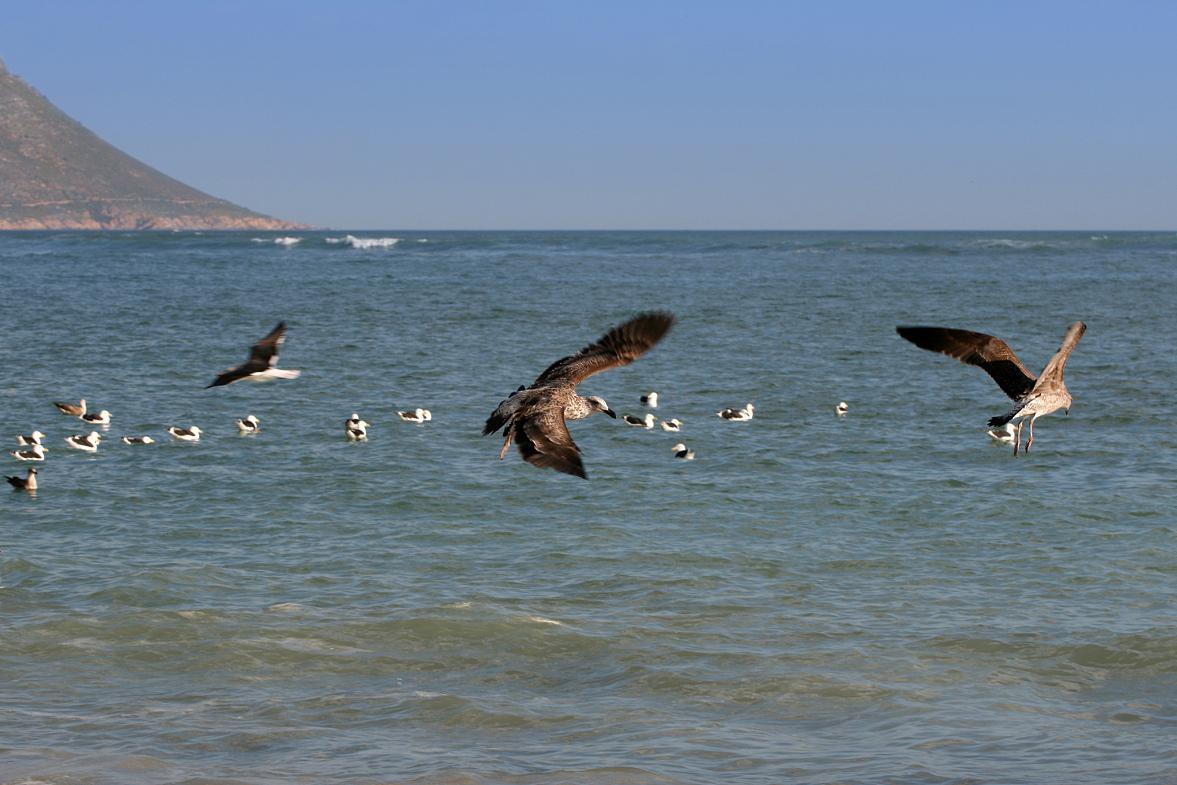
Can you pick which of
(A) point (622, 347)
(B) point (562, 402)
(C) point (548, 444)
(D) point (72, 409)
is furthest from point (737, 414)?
(C) point (548, 444)

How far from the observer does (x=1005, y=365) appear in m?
12.3

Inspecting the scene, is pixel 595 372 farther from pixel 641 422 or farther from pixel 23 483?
pixel 641 422

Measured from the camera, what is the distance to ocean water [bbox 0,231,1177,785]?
10336mm

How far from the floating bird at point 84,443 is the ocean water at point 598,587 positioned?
215 mm

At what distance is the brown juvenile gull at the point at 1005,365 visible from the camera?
11461mm

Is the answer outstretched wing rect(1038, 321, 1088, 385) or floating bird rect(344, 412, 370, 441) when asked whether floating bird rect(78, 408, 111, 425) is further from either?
outstretched wing rect(1038, 321, 1088, 385)

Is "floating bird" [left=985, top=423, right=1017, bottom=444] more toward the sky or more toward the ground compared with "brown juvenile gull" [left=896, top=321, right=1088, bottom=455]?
more toward the ground

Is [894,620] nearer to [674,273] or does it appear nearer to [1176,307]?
[1176,307]

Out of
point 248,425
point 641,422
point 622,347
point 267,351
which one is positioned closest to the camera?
point 622,347

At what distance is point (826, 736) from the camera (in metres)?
10.6

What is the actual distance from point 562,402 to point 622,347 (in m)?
0.84

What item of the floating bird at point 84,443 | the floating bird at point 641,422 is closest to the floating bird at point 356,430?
the floating bird at point 84,443

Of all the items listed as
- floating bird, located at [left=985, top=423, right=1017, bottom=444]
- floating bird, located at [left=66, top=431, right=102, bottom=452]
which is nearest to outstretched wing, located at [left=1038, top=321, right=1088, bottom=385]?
floating bird, located at [left=985, top=423, right=1017, bottom=444]

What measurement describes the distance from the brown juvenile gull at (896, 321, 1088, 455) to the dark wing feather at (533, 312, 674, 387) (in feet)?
6.42
